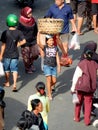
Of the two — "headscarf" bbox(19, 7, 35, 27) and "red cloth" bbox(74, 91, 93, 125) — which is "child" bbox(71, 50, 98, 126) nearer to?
"red cloth" bbox(74, 91, 93, 125)

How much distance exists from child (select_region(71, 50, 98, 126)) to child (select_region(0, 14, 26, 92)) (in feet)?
6.87

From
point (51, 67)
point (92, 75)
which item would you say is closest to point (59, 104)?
point (51, 67)

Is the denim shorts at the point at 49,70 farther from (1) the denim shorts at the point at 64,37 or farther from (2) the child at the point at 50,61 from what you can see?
(1) the denim shorts at the point at 64,37

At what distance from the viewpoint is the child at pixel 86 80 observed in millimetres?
10227

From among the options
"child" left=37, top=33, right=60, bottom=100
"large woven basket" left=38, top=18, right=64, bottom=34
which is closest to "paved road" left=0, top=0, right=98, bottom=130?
"child" left=37, top=33, right=60, bottom=100

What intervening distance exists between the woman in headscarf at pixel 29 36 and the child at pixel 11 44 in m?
0.75

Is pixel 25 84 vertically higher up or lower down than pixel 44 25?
lower down

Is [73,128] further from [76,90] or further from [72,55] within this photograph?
[72,55]

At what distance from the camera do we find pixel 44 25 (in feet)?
38.4

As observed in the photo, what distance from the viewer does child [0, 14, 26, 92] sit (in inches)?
465

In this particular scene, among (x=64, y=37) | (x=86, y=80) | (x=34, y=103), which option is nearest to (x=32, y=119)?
(x=34, y=103)

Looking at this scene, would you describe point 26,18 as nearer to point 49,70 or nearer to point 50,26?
point 50,26

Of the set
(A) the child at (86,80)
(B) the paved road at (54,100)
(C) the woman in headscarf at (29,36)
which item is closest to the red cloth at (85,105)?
(A) the child at (86,80)

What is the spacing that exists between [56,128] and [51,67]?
5.24 ft
